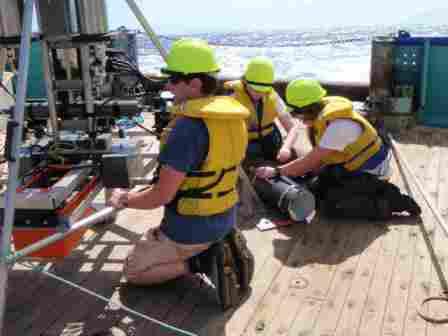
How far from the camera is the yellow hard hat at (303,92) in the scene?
3.66m

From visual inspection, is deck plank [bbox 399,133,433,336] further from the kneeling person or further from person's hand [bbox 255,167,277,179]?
person's hand [bbox 255,167,277,179]

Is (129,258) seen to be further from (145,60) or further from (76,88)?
(145,60)

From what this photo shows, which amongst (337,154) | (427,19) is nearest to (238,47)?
(337,154)

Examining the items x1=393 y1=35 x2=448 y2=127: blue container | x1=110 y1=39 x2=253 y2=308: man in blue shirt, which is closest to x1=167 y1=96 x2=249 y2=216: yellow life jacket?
x1=110 y1=39 x2=253 y2=308: man in blue shirt

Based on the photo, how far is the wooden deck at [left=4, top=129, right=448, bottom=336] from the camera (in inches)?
109

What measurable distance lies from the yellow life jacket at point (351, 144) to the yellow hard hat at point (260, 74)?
64 centimetres

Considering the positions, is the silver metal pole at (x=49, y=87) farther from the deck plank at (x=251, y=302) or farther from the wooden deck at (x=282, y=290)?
the deck plank at (x=251, y=302)

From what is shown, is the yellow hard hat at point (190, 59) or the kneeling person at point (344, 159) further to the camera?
the kneeling person at point (344, 159)

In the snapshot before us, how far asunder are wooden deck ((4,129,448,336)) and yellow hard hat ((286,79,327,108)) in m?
0.86

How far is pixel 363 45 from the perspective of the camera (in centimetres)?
1652

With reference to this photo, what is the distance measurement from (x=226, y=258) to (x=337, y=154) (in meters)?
1.47

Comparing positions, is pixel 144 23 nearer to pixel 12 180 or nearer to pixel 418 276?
pixel 12 180

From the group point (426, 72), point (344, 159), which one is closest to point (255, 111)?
point (344, 159)

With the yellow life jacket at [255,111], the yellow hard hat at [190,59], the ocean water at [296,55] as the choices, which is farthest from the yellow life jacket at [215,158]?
the ocean water at [296,55]
